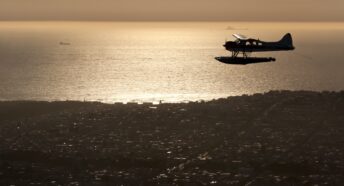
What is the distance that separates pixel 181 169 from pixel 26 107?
44.6 meters

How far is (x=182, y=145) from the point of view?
49.3 meters

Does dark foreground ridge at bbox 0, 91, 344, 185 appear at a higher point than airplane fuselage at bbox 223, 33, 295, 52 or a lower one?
lower

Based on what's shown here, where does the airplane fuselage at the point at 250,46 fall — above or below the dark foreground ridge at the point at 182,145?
above

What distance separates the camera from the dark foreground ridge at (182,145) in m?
40.9

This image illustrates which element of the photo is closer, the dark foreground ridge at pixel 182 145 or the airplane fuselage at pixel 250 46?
the dark foreground ridge at pixel 182 145

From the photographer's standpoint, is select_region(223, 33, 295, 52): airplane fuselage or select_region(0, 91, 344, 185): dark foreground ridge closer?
select_region(0, 91, 344, 185): dark foreground ridge

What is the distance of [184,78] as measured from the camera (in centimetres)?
19712

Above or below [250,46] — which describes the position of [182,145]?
below

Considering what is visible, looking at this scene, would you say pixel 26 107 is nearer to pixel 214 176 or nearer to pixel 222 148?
pixel 222 148

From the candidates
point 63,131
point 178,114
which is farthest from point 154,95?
point 63,131

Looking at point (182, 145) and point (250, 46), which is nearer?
point (182, 145)

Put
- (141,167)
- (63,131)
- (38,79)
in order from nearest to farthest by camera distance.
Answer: (141,167), (63,131), (38,79)

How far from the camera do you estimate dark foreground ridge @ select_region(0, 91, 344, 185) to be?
4094 cm

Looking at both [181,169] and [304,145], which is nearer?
[181,169]
